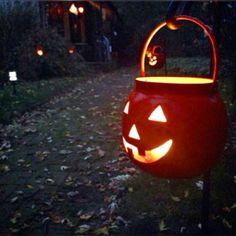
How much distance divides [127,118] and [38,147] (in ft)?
12.6

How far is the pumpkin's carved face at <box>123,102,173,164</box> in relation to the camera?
7.79 ft

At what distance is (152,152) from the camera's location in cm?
245

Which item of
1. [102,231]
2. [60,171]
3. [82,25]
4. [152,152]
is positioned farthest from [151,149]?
[82,25]

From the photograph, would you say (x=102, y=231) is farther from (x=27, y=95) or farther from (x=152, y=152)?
(x=27, y=95)

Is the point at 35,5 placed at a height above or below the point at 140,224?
above

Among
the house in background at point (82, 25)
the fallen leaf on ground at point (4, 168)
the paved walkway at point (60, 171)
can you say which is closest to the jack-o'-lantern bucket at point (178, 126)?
the paved walkway at point (60, 171)

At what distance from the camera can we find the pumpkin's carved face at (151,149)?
238 centimetres

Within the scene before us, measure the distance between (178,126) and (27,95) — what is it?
902 centimetres

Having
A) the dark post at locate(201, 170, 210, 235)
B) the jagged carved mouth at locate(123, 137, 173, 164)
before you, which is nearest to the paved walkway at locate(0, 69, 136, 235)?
the dark post at locate(201, 170, 210, 235)

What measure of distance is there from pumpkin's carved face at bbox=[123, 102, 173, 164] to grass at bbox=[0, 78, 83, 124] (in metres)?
5.90

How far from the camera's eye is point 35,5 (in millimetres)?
18047

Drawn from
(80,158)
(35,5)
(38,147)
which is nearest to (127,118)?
(80,158)

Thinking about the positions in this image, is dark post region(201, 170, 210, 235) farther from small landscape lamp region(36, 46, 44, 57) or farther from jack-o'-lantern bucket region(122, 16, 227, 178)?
small landscape lamp region(36, 46, 44, 57)

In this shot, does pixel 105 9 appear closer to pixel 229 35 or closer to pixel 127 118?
pixel 229 35
